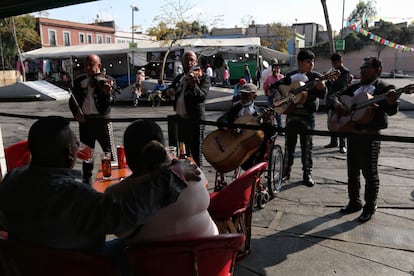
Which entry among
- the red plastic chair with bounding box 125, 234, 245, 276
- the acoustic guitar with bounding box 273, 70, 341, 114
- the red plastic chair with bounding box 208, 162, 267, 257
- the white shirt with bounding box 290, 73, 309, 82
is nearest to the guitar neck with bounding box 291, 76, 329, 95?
the acoustic guitar with bounding box 273, 70, 341, 114

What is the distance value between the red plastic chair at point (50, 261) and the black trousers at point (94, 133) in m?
3.15

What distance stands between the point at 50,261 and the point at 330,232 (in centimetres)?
284

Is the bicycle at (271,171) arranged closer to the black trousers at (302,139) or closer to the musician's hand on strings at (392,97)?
the black trousers at (302,139)

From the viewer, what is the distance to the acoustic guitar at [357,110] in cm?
353

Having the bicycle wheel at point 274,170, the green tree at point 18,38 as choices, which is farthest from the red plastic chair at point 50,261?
the green tree at point 18,38

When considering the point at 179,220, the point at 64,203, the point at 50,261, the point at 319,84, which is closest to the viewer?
the point at 50,261

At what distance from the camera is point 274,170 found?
458 cm

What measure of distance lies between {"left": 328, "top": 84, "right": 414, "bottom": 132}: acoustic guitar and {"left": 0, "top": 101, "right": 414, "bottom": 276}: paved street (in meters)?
1.00

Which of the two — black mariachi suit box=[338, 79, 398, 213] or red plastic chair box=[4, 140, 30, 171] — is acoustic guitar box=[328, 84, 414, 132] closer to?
black mariachi suit box=[338, 79, 398, 213]

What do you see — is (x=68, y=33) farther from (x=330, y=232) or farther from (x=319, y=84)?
(x=330, y=232)

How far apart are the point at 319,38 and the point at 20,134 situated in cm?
5716

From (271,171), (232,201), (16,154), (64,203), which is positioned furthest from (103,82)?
(64,203)

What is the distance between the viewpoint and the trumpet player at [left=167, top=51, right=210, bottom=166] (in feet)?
15.6

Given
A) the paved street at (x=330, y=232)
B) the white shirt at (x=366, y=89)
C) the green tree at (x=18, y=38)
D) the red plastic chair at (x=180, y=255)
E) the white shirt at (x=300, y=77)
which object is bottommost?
the paved street at (x=330, y=232)
